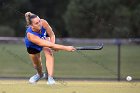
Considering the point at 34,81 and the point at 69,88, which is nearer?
the point at 69,88

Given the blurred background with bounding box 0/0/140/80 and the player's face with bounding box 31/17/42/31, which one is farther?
the blurred background with bounding box 0/0/140/80

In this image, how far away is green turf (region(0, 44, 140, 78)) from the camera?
82.4 ft

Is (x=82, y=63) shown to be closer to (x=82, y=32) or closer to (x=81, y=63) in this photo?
(x=81, y=63)

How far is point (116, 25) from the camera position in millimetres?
39719

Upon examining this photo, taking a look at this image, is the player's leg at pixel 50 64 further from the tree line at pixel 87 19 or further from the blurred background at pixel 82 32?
the tree line at pixel 87 19

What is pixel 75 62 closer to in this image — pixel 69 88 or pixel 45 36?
pixel 45 36

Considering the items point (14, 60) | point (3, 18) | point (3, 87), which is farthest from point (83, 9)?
point (3, 87)

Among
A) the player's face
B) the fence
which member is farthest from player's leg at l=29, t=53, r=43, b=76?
the fence

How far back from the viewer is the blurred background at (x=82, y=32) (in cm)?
2602

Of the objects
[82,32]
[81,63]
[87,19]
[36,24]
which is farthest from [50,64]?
[82,32]

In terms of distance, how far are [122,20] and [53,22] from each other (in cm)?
619

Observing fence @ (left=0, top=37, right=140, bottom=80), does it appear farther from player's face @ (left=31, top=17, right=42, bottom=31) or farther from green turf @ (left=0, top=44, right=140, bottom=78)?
→ player's face @ (left=31, top=17, right=42, bottom=31)

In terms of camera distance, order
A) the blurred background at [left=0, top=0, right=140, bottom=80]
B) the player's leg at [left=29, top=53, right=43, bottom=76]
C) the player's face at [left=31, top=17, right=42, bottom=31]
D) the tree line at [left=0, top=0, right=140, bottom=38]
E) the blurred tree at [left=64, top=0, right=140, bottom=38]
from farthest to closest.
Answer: the blurred tree at [left=64, top=0, right=140, bottom=38] → the tree line at [left=0, top=0, right=140, bottom=38] → the blurred background at [left=0, top=0, right=140, bottom=80] → the player's leg at [left=29, top=53, right=43, bottom=76] → the player's face at [left=31, top=17, right=42, bottom=31]

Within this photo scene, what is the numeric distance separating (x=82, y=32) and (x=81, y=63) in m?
14.8
